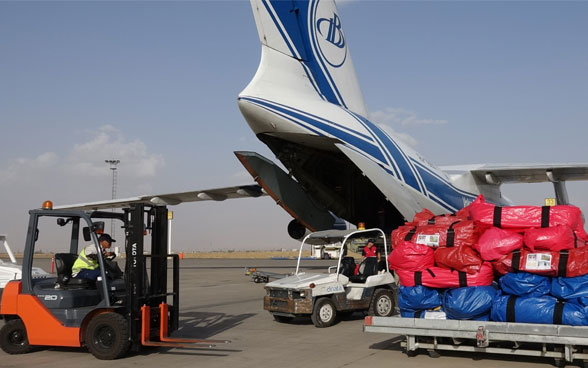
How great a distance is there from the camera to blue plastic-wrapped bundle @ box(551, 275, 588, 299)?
20.8ft

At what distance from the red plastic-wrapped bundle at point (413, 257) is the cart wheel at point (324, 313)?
266 cm

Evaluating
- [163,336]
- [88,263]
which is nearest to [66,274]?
[88,263]

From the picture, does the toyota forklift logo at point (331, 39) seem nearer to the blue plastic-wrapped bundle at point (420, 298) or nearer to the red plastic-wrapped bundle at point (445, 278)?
the red plastic-wrapped bundle at point (445, 278)

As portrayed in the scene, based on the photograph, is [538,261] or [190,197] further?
[190,197]

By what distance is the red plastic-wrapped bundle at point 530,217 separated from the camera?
6848 mm

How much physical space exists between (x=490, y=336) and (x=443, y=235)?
1.44 m

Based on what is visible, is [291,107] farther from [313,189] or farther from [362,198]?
[362,198]

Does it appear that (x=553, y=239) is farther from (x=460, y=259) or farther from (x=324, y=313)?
(x=324, y=313)

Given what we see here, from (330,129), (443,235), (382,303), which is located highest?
(330,129)

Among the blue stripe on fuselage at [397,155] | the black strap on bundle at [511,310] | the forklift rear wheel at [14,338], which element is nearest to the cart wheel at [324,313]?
the black strap on bundle at [511,310]

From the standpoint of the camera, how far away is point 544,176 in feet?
64.2

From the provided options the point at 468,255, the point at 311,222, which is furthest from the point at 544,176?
the point at 468,255

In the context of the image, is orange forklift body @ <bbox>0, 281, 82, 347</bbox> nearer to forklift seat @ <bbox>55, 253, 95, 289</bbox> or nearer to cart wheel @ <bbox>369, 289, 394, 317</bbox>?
forklift seat @ <bbox>55, 253, 95, 289</bbox>

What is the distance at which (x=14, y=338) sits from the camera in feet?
25.6
